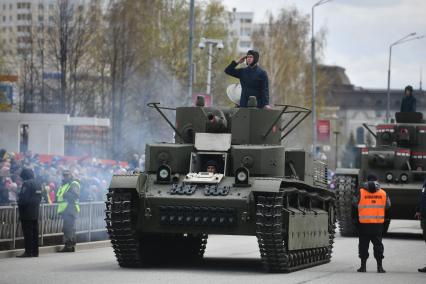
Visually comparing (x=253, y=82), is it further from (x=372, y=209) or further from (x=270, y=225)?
(x=270, y=225)

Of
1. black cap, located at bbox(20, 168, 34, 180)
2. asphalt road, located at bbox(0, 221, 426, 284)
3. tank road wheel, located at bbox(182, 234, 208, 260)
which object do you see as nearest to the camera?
asphalt road, located at bbox(0, 221, 426, 284)

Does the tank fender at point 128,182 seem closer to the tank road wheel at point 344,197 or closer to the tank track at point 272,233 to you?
the tank track at point 272,233

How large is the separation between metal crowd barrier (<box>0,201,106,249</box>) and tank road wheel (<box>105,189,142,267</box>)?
482 centimetres

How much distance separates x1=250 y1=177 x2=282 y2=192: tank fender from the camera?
19.4 meters

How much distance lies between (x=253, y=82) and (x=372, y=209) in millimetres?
2932

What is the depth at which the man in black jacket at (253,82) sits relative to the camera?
2194cm

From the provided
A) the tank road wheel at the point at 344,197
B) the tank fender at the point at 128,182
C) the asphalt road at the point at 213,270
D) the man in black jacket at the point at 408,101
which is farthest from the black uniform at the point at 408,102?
the tank fender at the point at 128,182

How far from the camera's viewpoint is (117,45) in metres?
61.2

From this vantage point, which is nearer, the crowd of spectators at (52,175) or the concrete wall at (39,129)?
the crowd of spectators at (52,175)

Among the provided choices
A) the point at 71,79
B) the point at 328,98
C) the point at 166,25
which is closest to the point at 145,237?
the point at 71,79

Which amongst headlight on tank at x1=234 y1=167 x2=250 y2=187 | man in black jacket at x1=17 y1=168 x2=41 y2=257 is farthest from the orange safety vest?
man in black jacket at x1=17 y1=168 x2=41 y2=257

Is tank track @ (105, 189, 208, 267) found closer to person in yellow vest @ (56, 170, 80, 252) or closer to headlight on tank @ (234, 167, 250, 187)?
headlight on tank @ (234, 167, 250, 187)

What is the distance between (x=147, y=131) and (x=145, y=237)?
139 ft

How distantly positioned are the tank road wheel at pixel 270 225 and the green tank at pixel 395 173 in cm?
1247
